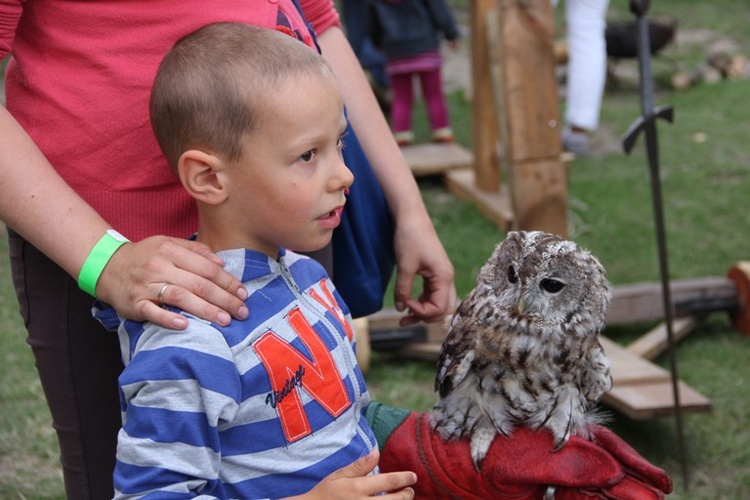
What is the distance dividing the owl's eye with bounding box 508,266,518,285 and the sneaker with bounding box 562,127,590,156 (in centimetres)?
431

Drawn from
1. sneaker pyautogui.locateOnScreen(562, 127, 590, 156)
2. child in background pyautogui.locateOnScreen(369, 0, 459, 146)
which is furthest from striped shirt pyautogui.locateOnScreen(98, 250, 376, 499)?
sneaker pyautogui.locateOnScreen(562, 127, 590, 156)

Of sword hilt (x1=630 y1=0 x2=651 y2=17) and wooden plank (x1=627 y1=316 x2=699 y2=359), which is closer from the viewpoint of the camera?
sword hilt (x1=630 y1=0 x2=651 y2=17)

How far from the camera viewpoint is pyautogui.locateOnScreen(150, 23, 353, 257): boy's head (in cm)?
125

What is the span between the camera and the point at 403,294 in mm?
1803

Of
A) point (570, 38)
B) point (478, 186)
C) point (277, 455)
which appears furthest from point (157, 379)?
point (570, 38)

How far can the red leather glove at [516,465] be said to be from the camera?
4.74 ft

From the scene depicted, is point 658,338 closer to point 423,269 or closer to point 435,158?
point 423,269

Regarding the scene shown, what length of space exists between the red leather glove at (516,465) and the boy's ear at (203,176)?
0.47 metres

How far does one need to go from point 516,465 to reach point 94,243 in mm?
696

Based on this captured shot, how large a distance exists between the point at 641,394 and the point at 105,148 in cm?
204

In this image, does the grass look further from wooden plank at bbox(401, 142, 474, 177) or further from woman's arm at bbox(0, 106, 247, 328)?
woman's arm at bbox(0, 106, 247, 328)

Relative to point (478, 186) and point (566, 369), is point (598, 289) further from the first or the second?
point (478, 186)

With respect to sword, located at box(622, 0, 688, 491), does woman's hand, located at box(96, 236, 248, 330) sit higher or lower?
higher

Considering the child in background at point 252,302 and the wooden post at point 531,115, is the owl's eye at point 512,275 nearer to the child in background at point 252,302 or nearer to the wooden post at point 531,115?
the child in background at point 252,302
